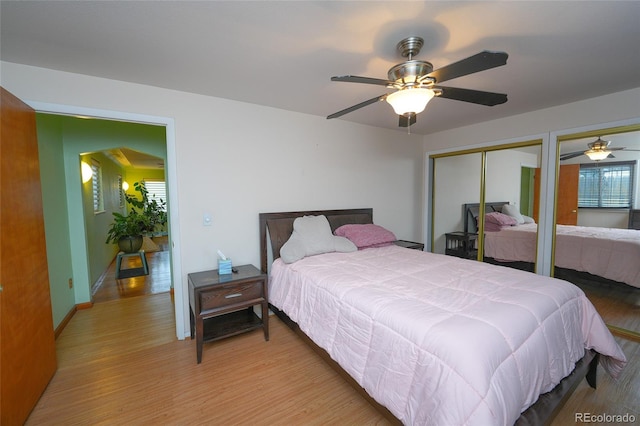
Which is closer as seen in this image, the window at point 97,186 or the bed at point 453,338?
the bed at point 453,338

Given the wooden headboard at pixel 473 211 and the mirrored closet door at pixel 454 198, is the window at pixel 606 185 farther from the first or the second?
the mirrored closet door at pixel 454 198

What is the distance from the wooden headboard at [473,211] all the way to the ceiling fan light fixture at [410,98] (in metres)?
2.79

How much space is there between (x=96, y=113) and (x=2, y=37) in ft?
2.04

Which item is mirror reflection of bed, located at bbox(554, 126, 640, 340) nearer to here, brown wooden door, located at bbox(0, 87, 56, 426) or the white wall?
the white wall

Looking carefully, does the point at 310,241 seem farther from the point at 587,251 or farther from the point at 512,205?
the point at 587,251

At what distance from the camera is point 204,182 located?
8.54 ft

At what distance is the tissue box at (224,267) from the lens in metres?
2.48

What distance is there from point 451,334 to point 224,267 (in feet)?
6.58

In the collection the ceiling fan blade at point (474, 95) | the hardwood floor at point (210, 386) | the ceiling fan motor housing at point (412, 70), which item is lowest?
the hardwood floor at point (210, 386)

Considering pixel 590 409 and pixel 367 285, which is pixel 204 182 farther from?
pixel 590 409

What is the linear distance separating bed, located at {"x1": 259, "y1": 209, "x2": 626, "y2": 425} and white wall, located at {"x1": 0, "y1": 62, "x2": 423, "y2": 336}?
1.05 metres

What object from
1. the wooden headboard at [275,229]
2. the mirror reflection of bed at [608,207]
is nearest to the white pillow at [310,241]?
the wooden headboard at [275,229]

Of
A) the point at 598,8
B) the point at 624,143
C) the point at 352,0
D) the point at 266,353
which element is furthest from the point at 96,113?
the point at 624,143

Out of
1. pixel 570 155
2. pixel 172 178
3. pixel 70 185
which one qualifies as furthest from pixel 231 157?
pixel 570 155
